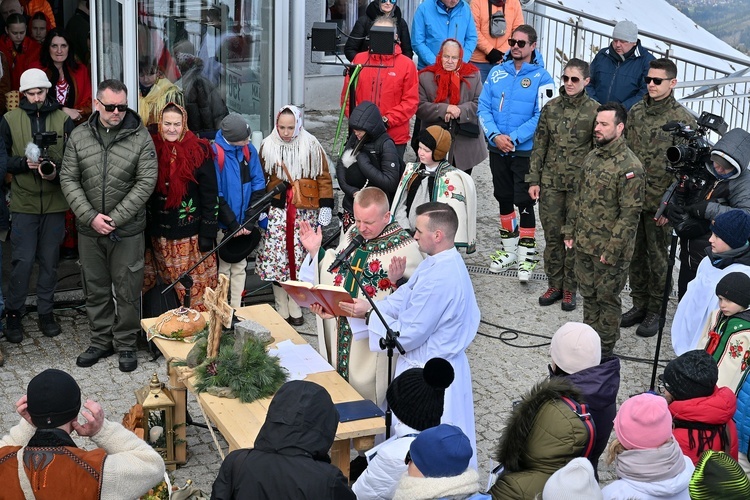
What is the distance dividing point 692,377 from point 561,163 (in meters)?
4.10

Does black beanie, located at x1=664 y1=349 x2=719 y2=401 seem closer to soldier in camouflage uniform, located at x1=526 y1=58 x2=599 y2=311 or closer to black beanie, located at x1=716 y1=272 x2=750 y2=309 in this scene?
black beanie, located at x1=716 y1=272 x2=750 y2=309

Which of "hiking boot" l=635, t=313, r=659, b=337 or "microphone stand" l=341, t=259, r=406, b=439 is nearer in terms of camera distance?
"microphone stand" l=341, t=259, r=406, b=439

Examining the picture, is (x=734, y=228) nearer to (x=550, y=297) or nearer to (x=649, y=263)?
(x=649, y=263)

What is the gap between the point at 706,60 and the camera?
14.2m

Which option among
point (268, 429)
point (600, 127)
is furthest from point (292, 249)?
point (268, 429)

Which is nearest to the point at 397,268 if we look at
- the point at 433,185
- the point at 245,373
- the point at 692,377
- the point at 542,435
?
the point at 245,373

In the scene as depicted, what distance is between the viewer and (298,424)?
158 inches

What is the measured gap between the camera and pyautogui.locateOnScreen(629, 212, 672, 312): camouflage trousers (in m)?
8.72

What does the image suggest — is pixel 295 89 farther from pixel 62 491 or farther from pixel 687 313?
pixel 62 491

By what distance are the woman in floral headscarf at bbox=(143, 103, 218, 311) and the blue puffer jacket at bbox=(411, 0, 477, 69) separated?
156 inches

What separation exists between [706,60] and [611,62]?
5.19 meters

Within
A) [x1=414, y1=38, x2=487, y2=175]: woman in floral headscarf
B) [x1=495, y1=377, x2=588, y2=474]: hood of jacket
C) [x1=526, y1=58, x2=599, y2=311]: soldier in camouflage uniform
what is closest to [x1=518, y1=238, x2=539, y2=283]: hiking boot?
[x1=526, y1=58, x2=599, y2=311]: soldier in camouflage uniform

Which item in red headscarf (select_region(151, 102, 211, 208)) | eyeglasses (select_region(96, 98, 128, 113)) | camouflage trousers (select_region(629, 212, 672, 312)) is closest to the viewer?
eyeglasses (select_region(96, 98, 128, 113))

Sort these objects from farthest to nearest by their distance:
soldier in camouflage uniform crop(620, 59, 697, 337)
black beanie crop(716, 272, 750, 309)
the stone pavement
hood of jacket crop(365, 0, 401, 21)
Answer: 1. hood of jacket crop(365, 0, 401, 21)
2. soldier in camouflage uniform crop(620, 59, 697, 337)
3. the stone pavement
4. black beanie crop(716, 272, 750, 309)
